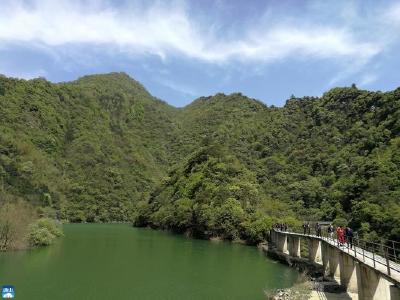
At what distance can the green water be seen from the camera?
35.8 meters

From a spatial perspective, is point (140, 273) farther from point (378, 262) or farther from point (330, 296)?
point (378, 262)

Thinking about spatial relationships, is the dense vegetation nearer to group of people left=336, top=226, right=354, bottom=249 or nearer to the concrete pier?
the concrete pier

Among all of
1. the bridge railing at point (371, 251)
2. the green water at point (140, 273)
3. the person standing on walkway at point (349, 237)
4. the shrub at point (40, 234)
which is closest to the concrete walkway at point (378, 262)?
the bridge railing at point (371, 251)

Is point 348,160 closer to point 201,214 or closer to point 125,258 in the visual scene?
point 201,214

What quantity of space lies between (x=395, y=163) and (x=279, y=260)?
31471 millimetres

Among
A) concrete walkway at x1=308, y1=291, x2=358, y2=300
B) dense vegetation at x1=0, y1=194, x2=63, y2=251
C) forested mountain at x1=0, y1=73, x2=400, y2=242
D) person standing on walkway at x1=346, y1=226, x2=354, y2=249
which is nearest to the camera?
concrete walkway at x1=308, y1=291, x2=358, y2=300

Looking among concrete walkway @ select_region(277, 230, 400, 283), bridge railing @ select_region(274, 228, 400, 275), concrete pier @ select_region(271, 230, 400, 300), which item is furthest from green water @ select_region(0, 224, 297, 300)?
concrete walkway @ select_region(277, 230, 400, 283)

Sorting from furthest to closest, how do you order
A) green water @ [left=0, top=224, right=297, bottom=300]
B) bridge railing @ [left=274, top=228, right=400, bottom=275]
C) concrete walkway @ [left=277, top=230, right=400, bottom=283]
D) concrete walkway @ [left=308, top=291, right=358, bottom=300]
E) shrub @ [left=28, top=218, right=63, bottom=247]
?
shrub @ [left=28, top=218, right=63, bottom=247]
green water @ [left=0, top=224, right=297, bottom=300]
concrete walkway @ [left=308, top=291, right=358, bottom=300]
bridge railing @ [left=274, top=228, right=400, bottom=275]
concrete walkway @ [left=277, top=230, right=400, bottom=283]

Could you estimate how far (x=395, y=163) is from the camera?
7569 cm

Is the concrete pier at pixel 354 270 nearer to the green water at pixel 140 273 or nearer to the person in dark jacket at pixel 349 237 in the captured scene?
the person in dark jacket at pixel 349 237

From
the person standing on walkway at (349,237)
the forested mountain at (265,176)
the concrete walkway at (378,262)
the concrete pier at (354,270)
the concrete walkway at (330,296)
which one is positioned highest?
the forested mountain at (265,176)

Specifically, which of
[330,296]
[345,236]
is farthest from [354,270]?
[345,236]

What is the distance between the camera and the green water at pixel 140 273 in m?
Result: 35.8

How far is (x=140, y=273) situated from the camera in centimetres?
4578
